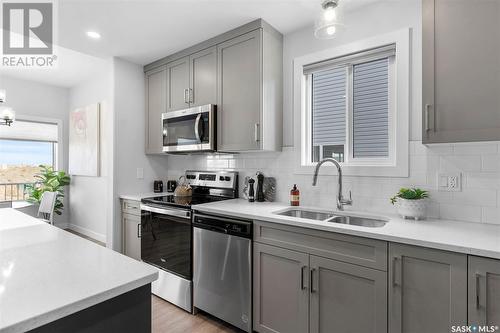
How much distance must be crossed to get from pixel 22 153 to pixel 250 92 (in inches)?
168

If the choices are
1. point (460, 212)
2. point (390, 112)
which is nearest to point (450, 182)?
point (460, 212)

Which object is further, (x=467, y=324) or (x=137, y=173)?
(x=137, y=173)

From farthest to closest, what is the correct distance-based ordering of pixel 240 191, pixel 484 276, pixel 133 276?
pixel 240 191 → pixel 484 276 → pixel 133 276

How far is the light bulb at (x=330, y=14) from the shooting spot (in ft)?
4.91

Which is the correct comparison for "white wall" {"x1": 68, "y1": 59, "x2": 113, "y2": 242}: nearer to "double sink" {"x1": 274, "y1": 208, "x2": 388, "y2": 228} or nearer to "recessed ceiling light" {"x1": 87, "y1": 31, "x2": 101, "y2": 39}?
"recessed ceiling light" {"x1": 87, "y1": 31, "x2": 101, "y2": 39}

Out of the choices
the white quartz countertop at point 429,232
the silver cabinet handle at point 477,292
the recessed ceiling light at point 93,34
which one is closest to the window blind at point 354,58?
the white quartz countertop at point 429,232

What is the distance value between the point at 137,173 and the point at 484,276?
325 cm

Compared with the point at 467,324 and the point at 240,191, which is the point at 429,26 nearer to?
the point at 467,324

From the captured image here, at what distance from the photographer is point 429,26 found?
1584 mm

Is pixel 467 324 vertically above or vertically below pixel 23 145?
below

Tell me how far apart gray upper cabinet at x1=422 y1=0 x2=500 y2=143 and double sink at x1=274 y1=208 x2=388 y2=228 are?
2.22 feet

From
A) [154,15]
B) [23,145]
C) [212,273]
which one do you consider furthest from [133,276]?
[23,145]

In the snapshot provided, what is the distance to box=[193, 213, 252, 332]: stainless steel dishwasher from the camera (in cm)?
197

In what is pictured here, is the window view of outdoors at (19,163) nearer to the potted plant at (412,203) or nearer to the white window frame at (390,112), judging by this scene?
the white window frame at (390,112)
